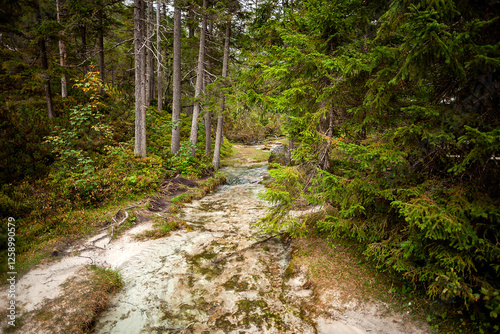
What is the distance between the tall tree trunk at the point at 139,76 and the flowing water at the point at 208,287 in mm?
6432

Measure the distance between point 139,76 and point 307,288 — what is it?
491 inches

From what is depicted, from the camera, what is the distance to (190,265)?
5.93 metres

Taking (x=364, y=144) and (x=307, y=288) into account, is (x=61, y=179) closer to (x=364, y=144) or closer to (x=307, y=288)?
(x=307, y=288)

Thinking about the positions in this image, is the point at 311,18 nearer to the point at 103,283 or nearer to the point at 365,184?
the point at 365,184

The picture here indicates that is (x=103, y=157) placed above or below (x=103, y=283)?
above

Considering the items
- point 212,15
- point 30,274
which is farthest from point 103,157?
point 212,15

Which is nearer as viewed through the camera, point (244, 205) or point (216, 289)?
point (216, 289)

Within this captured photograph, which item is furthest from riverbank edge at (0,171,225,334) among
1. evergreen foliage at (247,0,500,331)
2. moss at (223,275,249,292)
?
evergreen foliage at (247,0,500,331)

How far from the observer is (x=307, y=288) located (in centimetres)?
484

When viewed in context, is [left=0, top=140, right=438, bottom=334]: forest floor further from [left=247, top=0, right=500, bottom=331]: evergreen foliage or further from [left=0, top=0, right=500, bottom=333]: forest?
[left=247, top=0, right=500, bottom=331]: evergreen foliage

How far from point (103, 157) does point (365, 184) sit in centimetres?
1164

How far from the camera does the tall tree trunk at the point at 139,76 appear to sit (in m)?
10.9

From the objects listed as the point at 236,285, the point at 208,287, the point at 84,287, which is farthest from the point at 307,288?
the point at 84,287

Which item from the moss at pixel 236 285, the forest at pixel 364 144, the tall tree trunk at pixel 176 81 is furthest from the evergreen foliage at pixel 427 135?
the tall tree trunk at pixel 176 81
